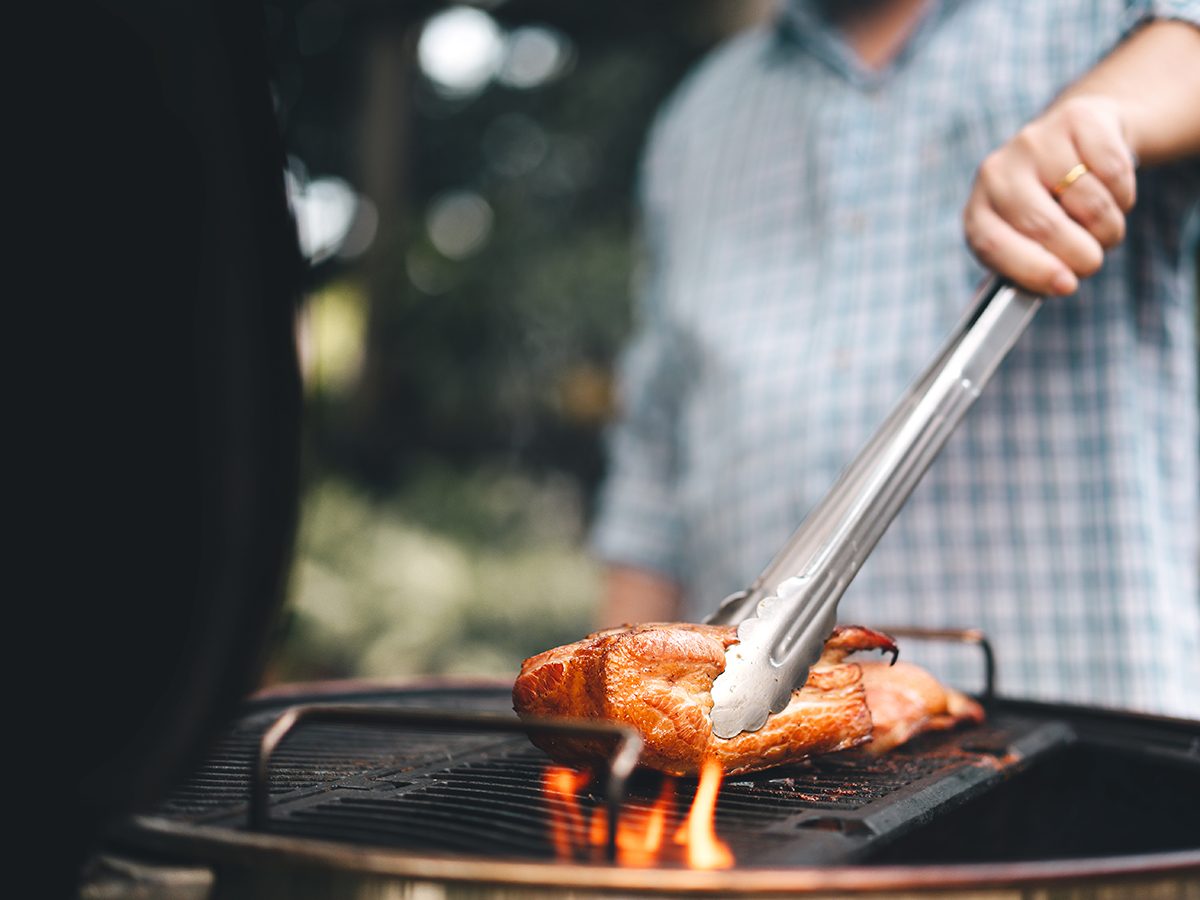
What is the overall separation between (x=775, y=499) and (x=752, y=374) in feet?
0.98

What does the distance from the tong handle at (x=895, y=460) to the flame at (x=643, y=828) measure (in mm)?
265

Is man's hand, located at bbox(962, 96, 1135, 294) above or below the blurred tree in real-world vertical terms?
below

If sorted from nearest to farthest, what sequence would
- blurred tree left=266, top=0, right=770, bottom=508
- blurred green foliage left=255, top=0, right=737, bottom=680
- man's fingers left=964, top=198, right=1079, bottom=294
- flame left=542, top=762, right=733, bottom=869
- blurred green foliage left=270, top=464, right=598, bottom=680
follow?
flame left=542, top=762, right=733, bottom=869 → man's fingers left=964, top=198, right=1079, bottom=294 → blurred green foliage left=270, top=464, right=598, bottom=680 → blurred green foliage left=255, top=0, right=737, bottom=680 → blurred tree left=266, top=0, right=770, bottom=508

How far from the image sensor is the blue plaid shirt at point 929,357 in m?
2.16

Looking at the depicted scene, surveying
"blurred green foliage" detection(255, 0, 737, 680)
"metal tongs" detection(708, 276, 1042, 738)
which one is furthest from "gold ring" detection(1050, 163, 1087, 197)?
"blurred green foliage" detection(255, 0, 737, 680)

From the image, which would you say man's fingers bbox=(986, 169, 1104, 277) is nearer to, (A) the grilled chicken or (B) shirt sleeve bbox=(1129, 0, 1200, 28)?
(B) shirt sleeve bbox=(1129, 0, 1200, 28)

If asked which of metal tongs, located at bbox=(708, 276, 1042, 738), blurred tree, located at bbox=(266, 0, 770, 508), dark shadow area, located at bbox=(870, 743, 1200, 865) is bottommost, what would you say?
dark shadow area, located at bbox=(870, 743, 1200, 865)

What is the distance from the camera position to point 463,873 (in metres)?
0.87

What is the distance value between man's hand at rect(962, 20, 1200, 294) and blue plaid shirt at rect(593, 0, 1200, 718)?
0.30 meters

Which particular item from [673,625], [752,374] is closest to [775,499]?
[752,374]

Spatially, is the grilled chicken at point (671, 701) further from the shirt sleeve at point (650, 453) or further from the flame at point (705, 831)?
the shirt sleeve at point (650, 453)

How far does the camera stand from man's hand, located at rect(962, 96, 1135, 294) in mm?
1521

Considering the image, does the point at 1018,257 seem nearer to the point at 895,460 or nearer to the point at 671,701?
the point at 895,460

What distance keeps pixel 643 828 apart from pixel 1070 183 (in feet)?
3.65
